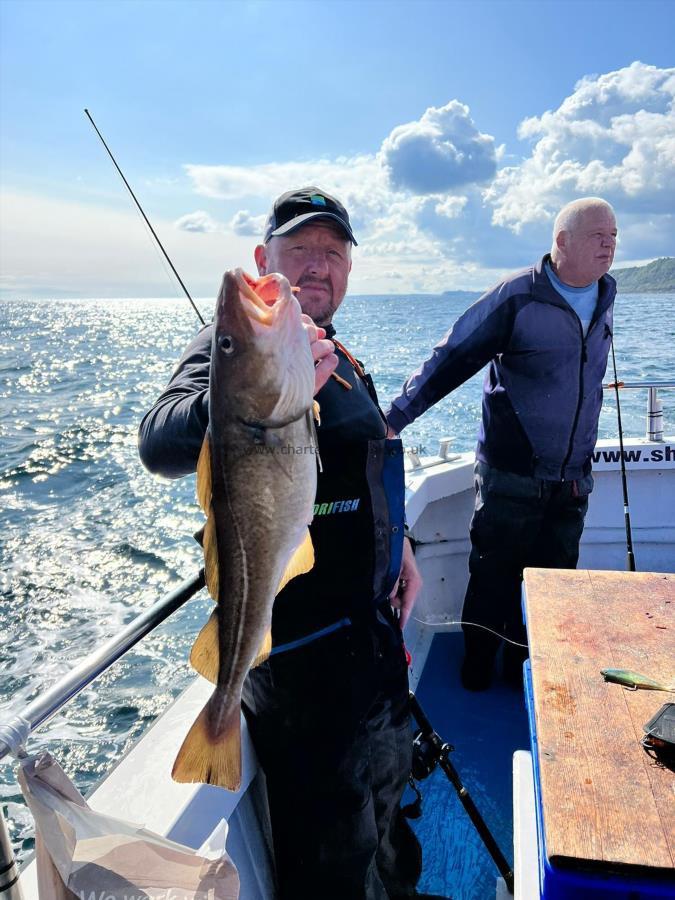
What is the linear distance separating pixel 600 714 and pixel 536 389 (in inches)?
95.7

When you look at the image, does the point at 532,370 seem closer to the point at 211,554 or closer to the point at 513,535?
the point at 513,535

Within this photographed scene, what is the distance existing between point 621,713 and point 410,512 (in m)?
2.54

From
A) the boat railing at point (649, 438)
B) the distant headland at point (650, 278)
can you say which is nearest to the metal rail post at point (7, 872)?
the boat railing at point (649, 438)

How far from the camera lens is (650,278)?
9638 centimetres

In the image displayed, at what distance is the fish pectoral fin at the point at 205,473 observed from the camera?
1446mm

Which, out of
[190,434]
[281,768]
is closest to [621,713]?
[281,768]

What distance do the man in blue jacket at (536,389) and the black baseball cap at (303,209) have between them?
1755mm

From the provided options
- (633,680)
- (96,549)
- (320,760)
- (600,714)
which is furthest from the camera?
(96,549)

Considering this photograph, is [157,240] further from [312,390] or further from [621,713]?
[621,713]

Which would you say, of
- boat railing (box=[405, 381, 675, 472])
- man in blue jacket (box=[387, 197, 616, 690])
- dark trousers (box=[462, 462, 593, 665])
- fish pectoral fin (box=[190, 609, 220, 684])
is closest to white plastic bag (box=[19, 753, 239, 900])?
fish pectoral fin (box=[190, 609, 220, 684])

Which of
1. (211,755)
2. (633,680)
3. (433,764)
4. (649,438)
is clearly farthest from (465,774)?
(649,438)

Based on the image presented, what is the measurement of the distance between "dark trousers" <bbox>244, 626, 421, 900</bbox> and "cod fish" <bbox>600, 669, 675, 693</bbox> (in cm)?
74

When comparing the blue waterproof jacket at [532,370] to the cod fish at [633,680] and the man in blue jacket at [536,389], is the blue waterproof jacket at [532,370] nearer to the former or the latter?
the man in blue jacket at [536,389]

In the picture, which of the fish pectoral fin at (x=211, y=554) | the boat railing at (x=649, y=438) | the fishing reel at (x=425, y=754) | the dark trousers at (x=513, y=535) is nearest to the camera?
the fish pectoral fin at (x=211, y=554)
